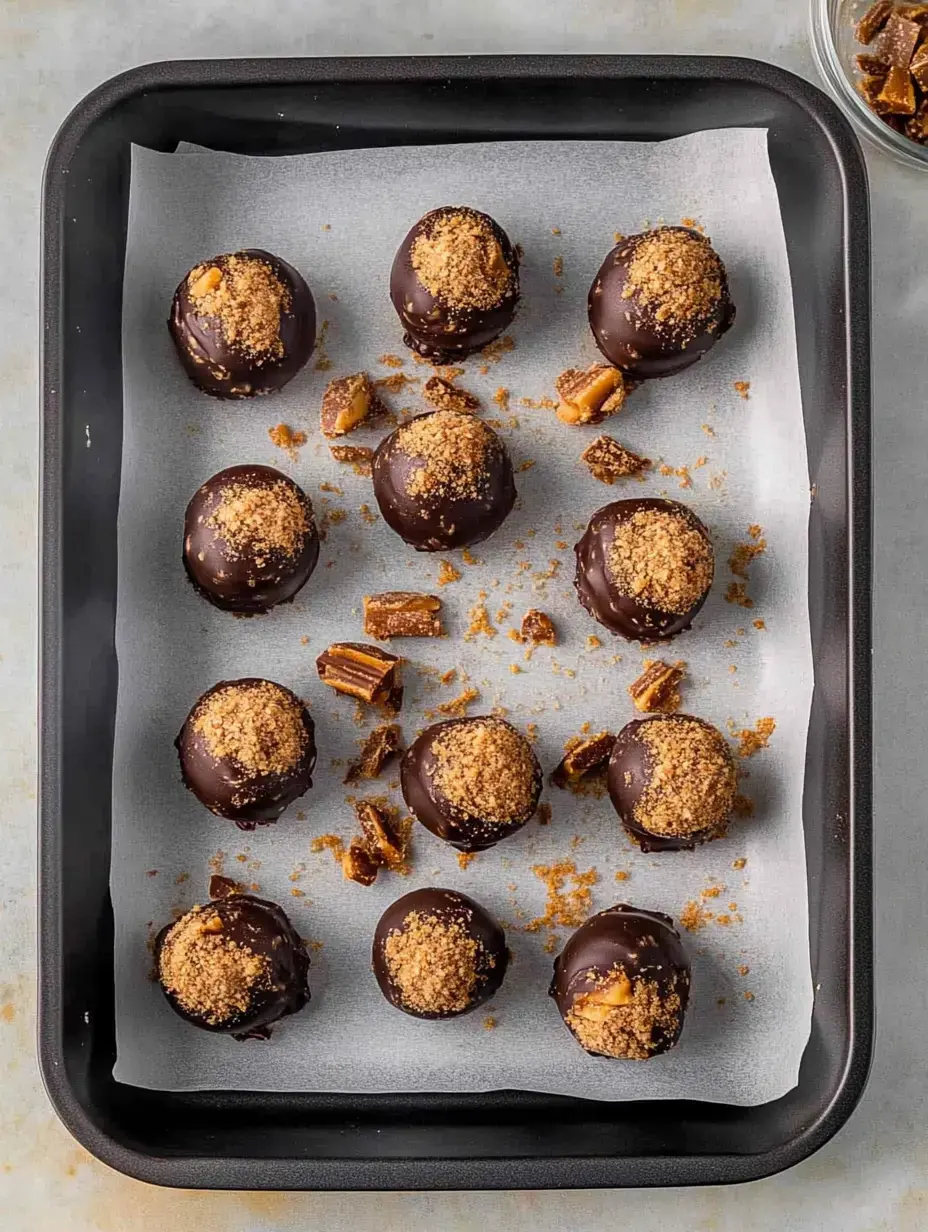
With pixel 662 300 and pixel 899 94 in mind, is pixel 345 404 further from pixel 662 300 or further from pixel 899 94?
pixel 899 94

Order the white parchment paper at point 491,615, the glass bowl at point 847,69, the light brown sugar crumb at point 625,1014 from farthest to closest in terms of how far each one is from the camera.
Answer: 1. the glass bowl at point 847,69
2. the white parchment paper at point 491,615
3. the light brown sugar crumb at point 625,1014

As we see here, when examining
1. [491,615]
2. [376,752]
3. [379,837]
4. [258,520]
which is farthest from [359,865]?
[258,520]

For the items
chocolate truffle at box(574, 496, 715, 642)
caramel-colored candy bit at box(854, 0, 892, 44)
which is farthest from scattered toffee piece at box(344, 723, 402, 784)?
caramel-colored candy bit at box(854, 0, 892, 44)

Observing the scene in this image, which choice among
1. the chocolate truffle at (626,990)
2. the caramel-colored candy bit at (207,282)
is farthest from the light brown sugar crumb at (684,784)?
the caramel-colored candy bit at (207,282)

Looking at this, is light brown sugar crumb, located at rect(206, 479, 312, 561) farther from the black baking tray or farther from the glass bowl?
the glass bowl

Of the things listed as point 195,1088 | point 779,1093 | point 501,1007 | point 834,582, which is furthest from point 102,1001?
point 834,582

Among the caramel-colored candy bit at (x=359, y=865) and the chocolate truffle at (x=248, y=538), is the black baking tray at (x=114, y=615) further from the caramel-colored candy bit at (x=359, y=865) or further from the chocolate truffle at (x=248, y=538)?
the caramel-colored candy bit at (x=359, y=865)
